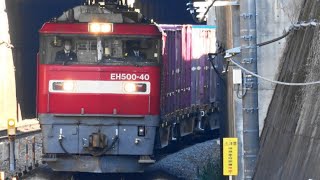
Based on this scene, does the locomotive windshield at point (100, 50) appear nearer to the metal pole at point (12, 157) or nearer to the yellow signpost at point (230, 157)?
the metal pole at point (12, 157)

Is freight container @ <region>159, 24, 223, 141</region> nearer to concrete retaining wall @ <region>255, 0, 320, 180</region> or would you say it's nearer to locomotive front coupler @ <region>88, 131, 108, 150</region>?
locomotive front coupler @ <region>88, 131, 108, 150</region>

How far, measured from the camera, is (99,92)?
21469mm

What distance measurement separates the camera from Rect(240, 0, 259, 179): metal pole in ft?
45.2

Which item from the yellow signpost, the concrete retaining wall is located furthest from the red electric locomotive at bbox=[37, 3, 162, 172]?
the yellow signpost

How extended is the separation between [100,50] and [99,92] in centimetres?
85

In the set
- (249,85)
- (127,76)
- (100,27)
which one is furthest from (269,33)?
(249,85)

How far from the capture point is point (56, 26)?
21.4m

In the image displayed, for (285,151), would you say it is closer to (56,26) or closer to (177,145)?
(56,26)

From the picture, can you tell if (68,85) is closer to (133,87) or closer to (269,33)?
(133,87)

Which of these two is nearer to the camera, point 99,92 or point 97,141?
point 97,141

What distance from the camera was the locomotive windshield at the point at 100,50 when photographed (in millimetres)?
21453

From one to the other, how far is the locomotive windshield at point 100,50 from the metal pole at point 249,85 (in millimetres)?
7328

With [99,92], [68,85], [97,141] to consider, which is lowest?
[97,141]

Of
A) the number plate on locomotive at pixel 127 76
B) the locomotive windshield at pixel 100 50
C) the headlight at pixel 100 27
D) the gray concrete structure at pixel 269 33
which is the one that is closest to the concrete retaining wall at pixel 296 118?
the gray concrete structure at pixel 269 33
